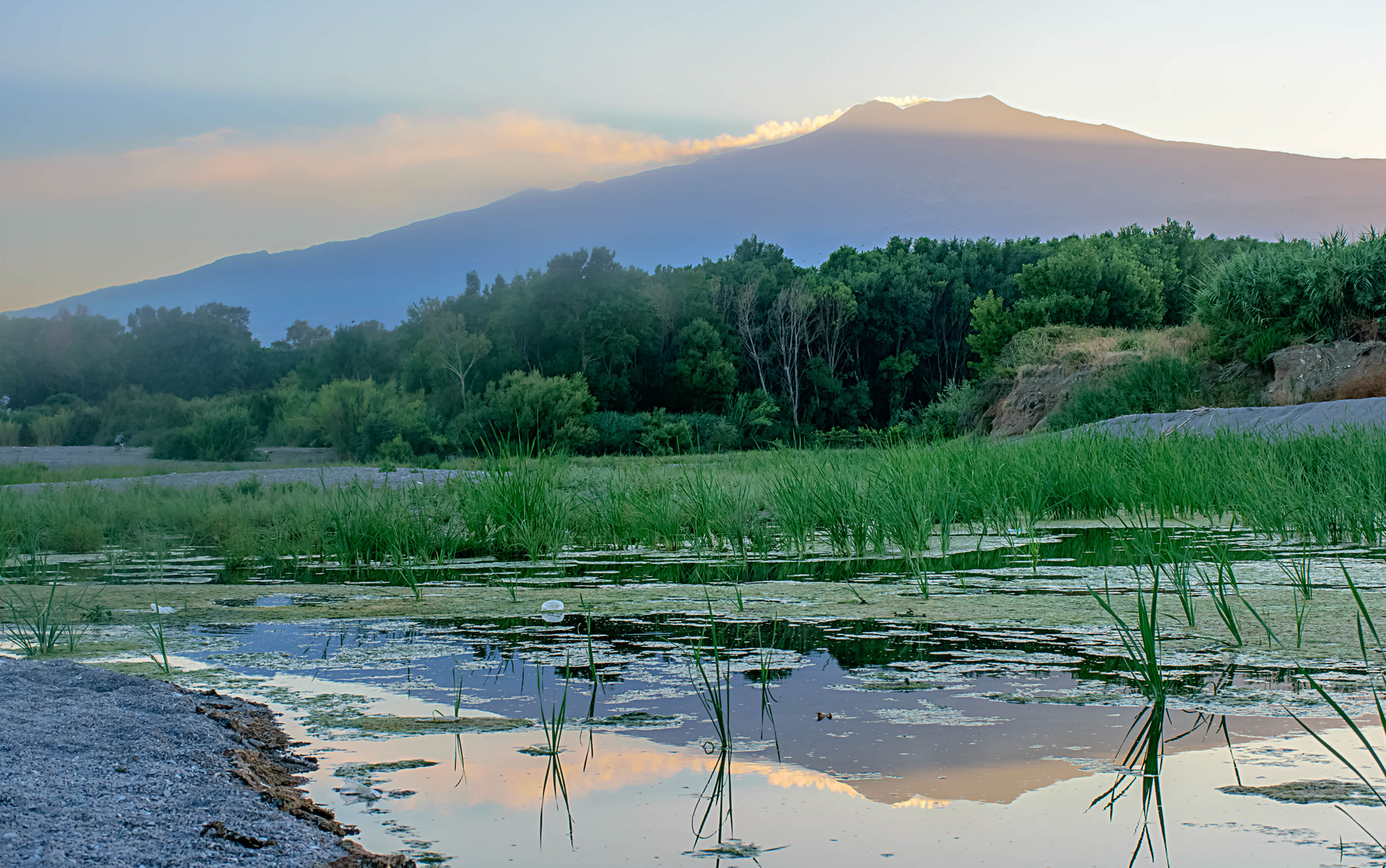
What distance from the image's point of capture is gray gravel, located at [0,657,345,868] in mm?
1498

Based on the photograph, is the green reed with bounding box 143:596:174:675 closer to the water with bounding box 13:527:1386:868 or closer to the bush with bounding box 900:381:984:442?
the water with bounding box 13:527:1386:868

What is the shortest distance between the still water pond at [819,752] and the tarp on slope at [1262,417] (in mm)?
10346

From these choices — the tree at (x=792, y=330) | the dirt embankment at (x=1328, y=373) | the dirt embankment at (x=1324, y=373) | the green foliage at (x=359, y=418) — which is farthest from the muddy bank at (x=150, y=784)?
the tree at (x=792, y=330)

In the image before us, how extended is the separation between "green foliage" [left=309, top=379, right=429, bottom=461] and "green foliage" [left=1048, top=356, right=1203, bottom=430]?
1673cm

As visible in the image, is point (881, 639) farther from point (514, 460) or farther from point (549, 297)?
point (549, 297)

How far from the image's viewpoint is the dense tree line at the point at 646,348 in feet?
118

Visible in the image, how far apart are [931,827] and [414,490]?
20.9 ft

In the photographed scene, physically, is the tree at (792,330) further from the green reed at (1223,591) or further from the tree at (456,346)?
the green reed at (1223,591)

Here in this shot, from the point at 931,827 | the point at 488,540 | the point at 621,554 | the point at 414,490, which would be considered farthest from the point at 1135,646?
the point at 414,490

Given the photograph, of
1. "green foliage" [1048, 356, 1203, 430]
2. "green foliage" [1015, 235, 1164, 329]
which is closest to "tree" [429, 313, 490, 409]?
"green foliage" [1015, 235, 1164, 329]

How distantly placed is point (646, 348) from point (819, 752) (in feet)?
133

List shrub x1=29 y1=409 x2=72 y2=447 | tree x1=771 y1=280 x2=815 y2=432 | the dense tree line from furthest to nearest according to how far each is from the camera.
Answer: tree x1=771 y1=280 x2=815 y2=432
the dense tree line
shrub x1=29 y1=409 x2=72 y2=447

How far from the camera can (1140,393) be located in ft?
59.4

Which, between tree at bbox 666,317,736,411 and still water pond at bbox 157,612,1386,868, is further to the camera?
tree at bbox 666,317,736,411
